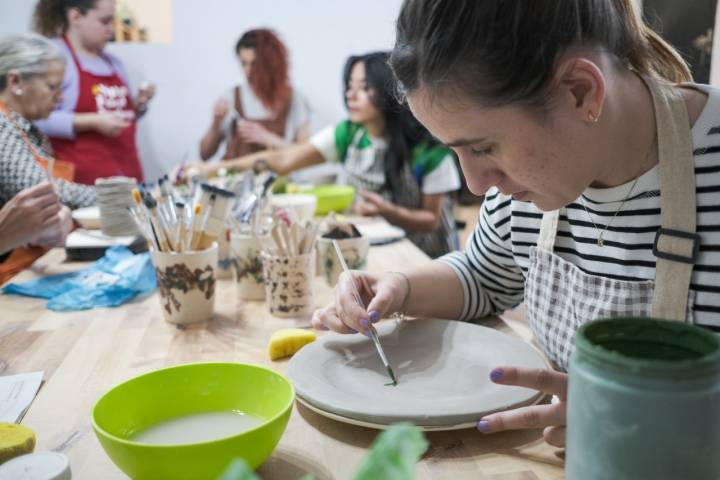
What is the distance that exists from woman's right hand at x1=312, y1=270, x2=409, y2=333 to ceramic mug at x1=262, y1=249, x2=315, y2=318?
0.45 ft

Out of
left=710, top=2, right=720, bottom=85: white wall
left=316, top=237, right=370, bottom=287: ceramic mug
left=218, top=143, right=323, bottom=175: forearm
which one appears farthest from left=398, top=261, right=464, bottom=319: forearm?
left=710, top=2, right=720, bottom=85: white wall

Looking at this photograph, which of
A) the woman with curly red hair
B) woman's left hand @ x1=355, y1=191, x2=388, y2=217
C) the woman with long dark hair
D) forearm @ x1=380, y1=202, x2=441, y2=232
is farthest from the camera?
the woman with curly red hair

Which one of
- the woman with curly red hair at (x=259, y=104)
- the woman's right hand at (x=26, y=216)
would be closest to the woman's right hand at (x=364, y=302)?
the woman's right hand at (x=26, y=216)

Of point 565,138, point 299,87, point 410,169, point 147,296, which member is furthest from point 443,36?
point 299,87

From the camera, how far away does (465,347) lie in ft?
3.37

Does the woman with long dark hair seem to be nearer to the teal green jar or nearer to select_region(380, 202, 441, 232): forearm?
select_region(380, 202, 441, 232): forearm

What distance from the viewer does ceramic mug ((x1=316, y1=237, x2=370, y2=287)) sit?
1465mm

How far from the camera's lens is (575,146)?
83 centimetres

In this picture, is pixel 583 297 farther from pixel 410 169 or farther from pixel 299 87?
pixel 299 87

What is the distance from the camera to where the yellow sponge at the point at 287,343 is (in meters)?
1.05

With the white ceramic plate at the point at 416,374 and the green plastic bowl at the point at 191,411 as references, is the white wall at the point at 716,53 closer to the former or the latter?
the white ceramic plate at the point at 416,374

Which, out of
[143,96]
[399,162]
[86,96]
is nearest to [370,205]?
[399,162]

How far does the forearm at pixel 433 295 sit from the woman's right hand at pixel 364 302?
0.07ft

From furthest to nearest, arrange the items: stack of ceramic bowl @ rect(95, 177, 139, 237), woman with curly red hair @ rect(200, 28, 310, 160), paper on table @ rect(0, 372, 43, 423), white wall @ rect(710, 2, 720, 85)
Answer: woman with curly red hair @ rect(200, 28, 310, 160)
white wall @ rect(710, 2, 720, 85)
stack of ceramic bowl @ rect(95, 177, 139, 237)
paper on table @ rect(0, 372, 43, 423)
